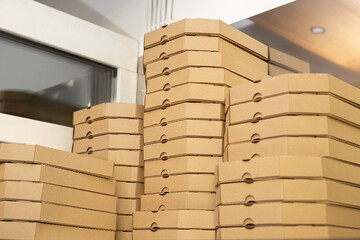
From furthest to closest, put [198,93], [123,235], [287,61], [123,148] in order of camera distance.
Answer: [287,61] → [123,148] → [123,235] → [198,93]

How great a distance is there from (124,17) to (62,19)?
2.55 ft

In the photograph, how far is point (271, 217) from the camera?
229 cm

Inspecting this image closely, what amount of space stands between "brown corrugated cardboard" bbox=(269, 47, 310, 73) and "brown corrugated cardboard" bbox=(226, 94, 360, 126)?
780mm

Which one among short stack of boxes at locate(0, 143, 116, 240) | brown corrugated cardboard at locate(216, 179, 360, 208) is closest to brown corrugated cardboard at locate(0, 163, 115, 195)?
short stack of boxes at locate(0, 143, 116, 240)

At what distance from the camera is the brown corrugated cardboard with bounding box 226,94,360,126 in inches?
97.4

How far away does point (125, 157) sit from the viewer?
3264mm

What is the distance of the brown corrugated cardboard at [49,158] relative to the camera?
9.17ft

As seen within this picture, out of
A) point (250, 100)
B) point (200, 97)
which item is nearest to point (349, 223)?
point (250, 100)

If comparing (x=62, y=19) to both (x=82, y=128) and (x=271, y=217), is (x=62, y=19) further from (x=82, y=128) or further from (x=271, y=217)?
(x=271, y=217)

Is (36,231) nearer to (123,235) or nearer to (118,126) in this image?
(123,235)

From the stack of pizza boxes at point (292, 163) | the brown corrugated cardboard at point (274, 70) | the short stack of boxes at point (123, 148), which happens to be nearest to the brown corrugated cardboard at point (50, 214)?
the short stack of boxes at point (123, 148)

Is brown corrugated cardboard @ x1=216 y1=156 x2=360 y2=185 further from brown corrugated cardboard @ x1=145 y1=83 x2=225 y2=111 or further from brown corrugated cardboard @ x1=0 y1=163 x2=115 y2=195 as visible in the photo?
brown corrugated cardboard @ x1=0 y1=163 x2=115 y2=195

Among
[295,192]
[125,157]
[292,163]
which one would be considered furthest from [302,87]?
[125,157]

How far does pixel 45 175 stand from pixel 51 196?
0.11 m
